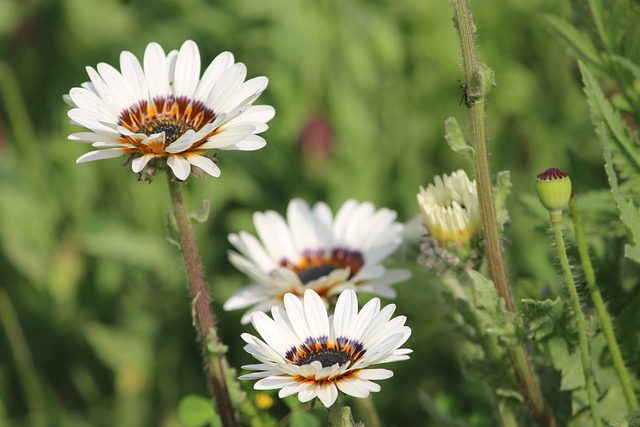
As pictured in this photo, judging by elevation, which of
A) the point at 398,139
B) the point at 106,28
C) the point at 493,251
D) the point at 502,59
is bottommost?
the point at 493,251

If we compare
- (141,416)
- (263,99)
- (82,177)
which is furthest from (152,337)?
(263,99)

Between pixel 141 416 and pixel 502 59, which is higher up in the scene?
pixel 502 59

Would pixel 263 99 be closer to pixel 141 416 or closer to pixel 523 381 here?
pixel 141 416

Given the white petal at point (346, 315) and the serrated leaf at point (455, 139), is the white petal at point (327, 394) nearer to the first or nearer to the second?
the white petal at point (346, 315)

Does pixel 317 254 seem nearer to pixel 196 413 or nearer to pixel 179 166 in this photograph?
pixel 196 413

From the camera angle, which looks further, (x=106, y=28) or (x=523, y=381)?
(x=106, y=28)
